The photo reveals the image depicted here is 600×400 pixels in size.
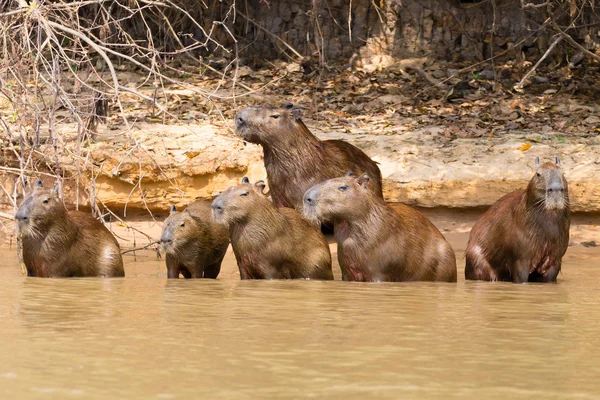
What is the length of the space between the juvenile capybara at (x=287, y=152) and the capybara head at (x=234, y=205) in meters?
1.31

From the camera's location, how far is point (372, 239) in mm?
7059

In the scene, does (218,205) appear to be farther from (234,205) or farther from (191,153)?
(191,153)

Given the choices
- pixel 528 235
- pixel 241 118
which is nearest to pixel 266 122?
pixel 241 118

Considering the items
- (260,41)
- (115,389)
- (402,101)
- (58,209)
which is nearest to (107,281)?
(58,209)

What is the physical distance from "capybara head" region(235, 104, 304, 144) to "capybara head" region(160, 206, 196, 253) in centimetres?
114

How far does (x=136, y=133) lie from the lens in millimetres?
10727

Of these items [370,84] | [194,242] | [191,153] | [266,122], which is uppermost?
[370,84]

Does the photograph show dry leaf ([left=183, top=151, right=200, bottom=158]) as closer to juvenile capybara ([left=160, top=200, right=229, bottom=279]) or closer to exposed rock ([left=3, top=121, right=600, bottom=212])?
exposed rock ([left=3, top=121, right=600, bottom=212])

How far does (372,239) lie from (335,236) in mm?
311

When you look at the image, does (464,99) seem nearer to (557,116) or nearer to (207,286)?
(557,116)

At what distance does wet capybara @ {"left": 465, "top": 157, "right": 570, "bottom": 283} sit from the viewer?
707cm

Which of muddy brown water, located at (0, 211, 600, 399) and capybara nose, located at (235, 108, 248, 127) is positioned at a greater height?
capybara nose, located at (235, 108, 248, 127)

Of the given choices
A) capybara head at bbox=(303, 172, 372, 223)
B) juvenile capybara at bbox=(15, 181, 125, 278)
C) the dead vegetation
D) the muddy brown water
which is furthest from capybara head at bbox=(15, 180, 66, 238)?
the dead vegetation

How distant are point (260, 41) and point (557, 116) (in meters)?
3.95
